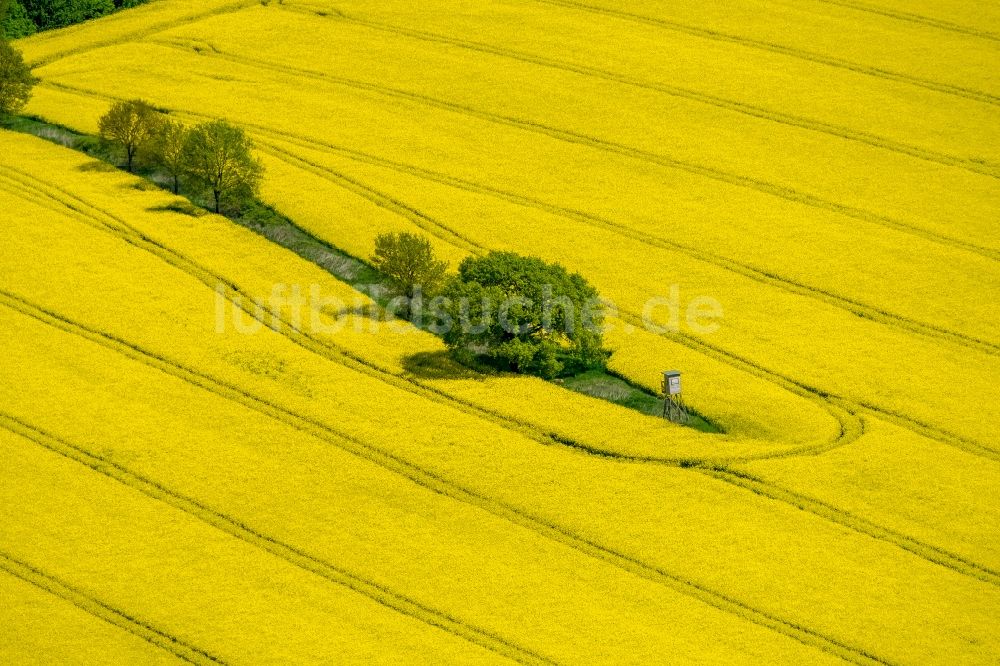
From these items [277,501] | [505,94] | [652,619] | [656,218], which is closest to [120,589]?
[277,501]

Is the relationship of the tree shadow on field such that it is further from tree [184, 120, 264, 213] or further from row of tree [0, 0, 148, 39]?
row of tree [0, 0, 148, 39]

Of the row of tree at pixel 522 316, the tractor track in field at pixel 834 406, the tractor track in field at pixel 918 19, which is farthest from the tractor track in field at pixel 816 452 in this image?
the tractor track in field at pixel 918 19

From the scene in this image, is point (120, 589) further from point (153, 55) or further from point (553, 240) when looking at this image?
point (153, 55)

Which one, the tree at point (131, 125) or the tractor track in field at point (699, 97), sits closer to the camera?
the tree at point (131, 125)

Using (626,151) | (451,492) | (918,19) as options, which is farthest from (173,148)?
(918,19)

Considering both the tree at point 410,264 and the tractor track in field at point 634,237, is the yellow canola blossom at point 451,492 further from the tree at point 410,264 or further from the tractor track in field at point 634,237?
the tractor track in field at point 634,237

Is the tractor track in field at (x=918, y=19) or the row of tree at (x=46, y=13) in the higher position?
the tractor track in field at (x=918, y=19)

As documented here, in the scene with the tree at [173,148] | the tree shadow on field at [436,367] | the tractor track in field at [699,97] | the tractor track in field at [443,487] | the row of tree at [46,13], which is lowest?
the tractor track in field at [443,487]

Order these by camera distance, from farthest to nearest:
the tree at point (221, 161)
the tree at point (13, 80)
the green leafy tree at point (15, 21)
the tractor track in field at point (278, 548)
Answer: the green leafy tree at point (15, 21)
the tree at point (13, 80)
the tree at point (221, 161)
the tractor track in field at point (278, 548)
